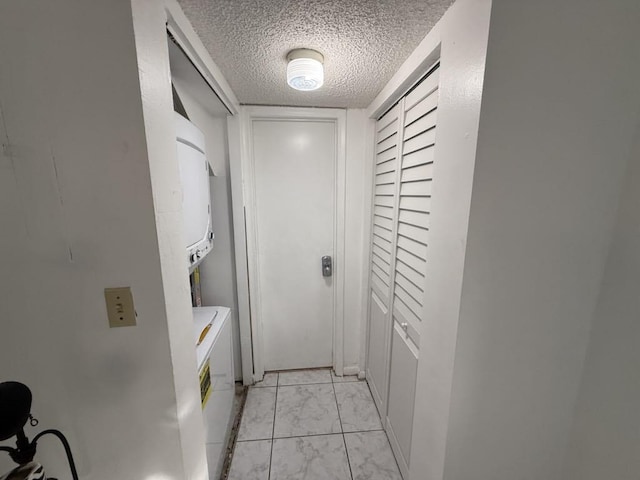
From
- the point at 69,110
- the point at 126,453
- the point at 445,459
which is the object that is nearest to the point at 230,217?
the point at 69,110

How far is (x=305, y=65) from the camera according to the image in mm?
982

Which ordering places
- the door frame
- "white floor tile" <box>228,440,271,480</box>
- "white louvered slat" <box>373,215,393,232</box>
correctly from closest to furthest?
"white floor tile" <box>228,440,271,480</box>
"white louvered slat" <box>373,215,393,232</box>
the door frame

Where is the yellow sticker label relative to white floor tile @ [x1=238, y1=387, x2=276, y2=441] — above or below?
above

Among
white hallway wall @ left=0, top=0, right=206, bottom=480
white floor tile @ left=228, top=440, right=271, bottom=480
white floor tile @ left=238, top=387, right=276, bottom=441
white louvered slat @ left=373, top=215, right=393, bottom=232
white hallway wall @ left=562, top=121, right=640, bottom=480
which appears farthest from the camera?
white floor tile @ left=238, top=387, right=276, bottom=441

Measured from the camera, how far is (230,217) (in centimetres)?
171

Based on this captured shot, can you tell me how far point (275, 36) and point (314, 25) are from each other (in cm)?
16

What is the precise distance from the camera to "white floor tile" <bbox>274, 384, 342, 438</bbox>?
5.06 feet

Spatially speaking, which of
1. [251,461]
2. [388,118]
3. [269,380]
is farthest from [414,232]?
[269,380]

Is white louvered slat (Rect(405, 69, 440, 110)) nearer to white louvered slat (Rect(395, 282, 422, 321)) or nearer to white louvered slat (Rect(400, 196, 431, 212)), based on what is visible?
white louvered slat (Rect(400, 196, 431, 212))

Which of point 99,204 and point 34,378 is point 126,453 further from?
point 99,204

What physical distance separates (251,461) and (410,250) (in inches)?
58.3

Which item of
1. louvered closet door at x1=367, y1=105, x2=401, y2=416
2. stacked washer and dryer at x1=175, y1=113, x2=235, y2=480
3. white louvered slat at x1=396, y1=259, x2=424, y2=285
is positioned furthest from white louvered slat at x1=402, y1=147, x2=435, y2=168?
stacked washer and dryer at x1=175, y1=113, x2=235, y2=480

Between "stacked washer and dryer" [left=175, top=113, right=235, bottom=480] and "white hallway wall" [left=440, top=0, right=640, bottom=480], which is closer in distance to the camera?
"white hallway wall" [left=440, top=0, right=640, bottom=480]

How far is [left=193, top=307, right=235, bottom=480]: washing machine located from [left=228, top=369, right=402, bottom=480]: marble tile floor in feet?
0.65
